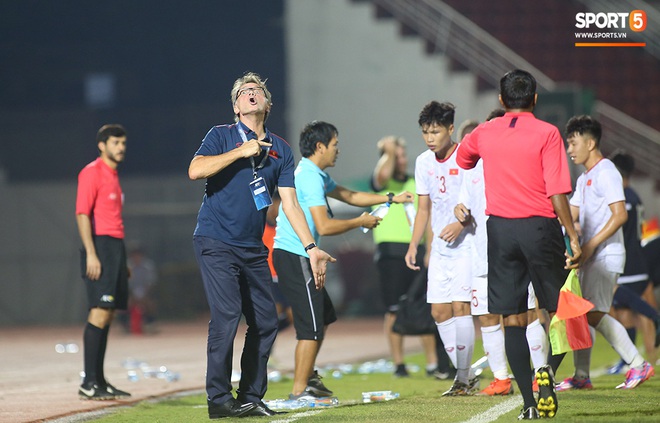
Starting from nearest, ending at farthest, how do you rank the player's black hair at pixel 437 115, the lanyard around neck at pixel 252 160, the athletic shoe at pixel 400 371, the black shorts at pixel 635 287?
the lanyard around neck at pixel 252 160 → the player's black hair at pixel 437 115 → the athletic shoe at pixel 400 371 → the black shorts at pixel 635 287

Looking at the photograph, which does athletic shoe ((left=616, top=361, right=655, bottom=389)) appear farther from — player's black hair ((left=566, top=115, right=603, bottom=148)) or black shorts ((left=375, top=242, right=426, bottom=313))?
black shorts ((left=375, top=242, right=426, bottom=313))

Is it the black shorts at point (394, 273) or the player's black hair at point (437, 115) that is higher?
the player's black hair at point (437, 115)

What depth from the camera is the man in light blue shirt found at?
7.46 m

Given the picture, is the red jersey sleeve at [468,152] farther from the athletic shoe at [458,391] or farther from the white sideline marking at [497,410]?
the athletic shoe at [458,391]

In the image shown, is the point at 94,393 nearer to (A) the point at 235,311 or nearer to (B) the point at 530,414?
(A) the point at 235,311

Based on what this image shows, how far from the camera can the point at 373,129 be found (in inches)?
843

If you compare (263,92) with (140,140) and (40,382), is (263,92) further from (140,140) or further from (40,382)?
(140,140)

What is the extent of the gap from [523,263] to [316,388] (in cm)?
256

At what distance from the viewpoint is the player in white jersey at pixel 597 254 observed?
8062 mm

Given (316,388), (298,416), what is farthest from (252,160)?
(316,388)

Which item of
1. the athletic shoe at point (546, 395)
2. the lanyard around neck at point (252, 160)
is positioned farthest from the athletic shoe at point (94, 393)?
the athletic shoe at point (546, 395)

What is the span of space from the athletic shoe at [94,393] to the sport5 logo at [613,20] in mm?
13738

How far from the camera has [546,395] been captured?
5.83 metres

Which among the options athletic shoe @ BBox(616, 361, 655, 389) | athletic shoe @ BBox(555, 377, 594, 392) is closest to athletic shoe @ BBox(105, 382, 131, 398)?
athletic shoe @ BBox(555, 377, 594, 392)
